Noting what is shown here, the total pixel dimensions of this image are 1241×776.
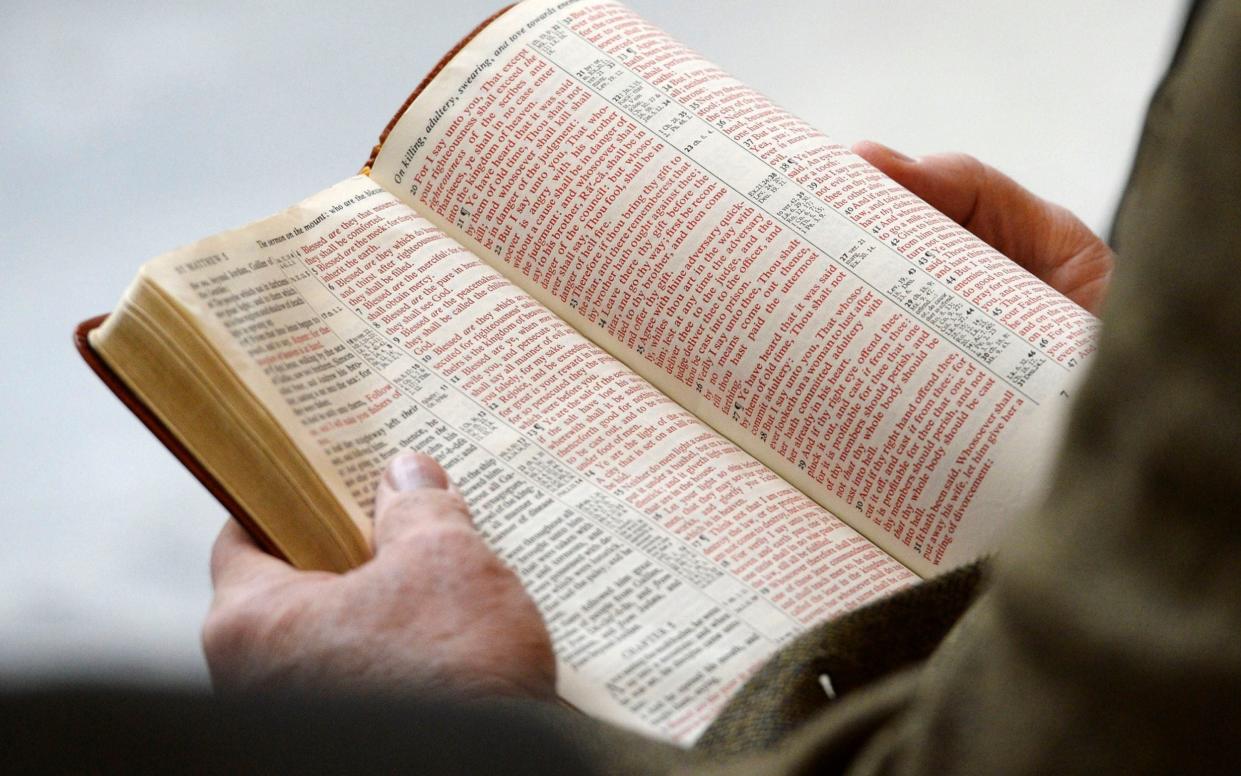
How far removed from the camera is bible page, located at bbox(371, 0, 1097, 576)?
0.60 m

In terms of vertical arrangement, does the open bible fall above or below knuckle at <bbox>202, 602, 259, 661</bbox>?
above

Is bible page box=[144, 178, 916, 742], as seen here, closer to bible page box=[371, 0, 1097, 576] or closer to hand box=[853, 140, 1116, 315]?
bible page box=[371, 0, 1097, 576]

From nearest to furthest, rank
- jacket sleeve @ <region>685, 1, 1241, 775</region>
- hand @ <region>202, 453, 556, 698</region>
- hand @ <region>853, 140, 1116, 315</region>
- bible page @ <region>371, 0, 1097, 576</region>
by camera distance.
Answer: jacket sleeve @ <region>685, 1, 1241, 775</region>, hand @ <region>202, 453, 556, 698</region>, bible page @ <region>371, 0, 1097, 576</region>, hand @ <region>853, 140, 1116, 315</region>

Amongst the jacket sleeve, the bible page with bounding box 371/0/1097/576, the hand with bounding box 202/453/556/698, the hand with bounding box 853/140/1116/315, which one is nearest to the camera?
the jacket sleeve

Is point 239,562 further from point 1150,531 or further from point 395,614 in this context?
point 1150,531

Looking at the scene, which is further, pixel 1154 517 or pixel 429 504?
pixel 429 504

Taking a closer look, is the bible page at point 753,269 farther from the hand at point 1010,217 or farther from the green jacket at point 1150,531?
the green jacket at point 1150,531

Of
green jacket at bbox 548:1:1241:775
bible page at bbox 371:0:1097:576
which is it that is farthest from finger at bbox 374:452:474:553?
green jacket at bbox 548:1:1241:775

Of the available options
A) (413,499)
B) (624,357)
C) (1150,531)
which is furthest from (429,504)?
(1150,531)

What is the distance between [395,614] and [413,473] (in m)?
0.09

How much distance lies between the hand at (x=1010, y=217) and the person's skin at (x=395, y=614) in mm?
329

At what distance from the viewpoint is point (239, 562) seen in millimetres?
533

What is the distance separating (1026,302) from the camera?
635 mm

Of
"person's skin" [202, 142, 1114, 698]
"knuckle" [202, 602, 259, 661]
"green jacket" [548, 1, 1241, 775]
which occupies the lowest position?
"knuckle" [202, 602, 259, 661]
